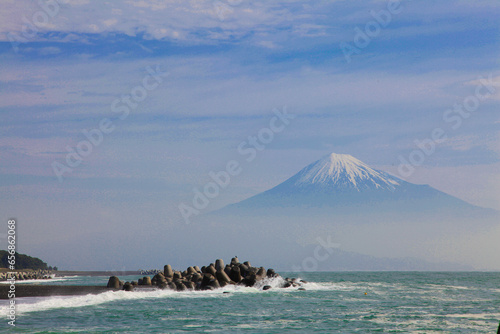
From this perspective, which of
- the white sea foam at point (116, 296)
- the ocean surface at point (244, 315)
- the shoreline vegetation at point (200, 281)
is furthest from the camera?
the shoreline vegetation at point (200, 281)

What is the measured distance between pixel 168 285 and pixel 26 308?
2458 cm

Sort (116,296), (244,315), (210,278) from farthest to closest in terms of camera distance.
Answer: (210,278) < (116,296) < (244,315)

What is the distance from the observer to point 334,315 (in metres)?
37.7

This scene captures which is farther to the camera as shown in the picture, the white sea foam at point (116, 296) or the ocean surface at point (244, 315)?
the white sea foam at point (116, 296)

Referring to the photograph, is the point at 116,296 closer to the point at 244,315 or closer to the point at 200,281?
the point at 200,281

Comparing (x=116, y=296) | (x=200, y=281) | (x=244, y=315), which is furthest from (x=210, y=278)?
(x=244, y=315)

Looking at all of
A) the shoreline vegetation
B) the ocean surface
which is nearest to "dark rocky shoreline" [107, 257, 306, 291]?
the shoreline vegetation

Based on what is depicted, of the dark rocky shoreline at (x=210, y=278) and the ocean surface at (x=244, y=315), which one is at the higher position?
the dark rocky shoreline at (x=210, y=278)

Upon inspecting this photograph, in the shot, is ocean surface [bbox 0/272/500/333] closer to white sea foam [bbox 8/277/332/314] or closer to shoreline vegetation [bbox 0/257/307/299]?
white sea foam [bbox 8/277/332/314]

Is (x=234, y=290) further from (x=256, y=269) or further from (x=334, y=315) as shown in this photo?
(x=334, y=315)

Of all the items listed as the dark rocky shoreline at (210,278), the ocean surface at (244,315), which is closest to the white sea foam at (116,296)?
the ocean surface at (244,315)

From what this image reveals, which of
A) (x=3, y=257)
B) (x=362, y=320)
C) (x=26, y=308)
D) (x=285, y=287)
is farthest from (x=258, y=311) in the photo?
(x=3, y=257)

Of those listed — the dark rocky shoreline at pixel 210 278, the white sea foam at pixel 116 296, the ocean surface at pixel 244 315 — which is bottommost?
the ocean surface at pixel 244 315

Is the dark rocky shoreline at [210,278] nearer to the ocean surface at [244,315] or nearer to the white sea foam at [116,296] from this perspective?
the white sea foam at [116,296]
